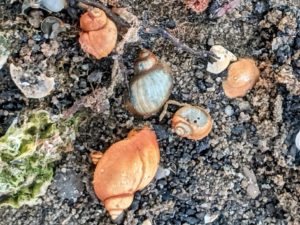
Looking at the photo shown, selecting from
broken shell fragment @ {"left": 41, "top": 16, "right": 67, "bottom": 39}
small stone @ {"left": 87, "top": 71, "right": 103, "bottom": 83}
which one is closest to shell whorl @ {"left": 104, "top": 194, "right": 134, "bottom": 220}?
small stone @ {"left": 87, "top": 71, "right": 103, "bottom": 83}

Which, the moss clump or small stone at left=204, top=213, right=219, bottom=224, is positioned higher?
the moss clump

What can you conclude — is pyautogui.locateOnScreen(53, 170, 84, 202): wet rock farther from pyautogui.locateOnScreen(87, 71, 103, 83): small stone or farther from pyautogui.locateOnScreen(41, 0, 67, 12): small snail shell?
pyautogui.locateOnScreen(41, 0, 67, 12): small snail shell

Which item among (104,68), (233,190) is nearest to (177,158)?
(233,190)

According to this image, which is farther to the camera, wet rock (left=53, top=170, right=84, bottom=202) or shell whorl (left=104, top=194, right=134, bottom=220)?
wet rock (left=53, top=170, right=84, bottom=202)

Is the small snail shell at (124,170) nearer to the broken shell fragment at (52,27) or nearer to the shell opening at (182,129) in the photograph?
the shell opening at (182,129)

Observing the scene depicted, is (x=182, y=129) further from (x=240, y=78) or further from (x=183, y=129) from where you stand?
(x=240, y=78)

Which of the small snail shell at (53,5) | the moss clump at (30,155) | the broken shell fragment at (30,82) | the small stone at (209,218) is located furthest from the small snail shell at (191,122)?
the small snail shell at (53,5)
